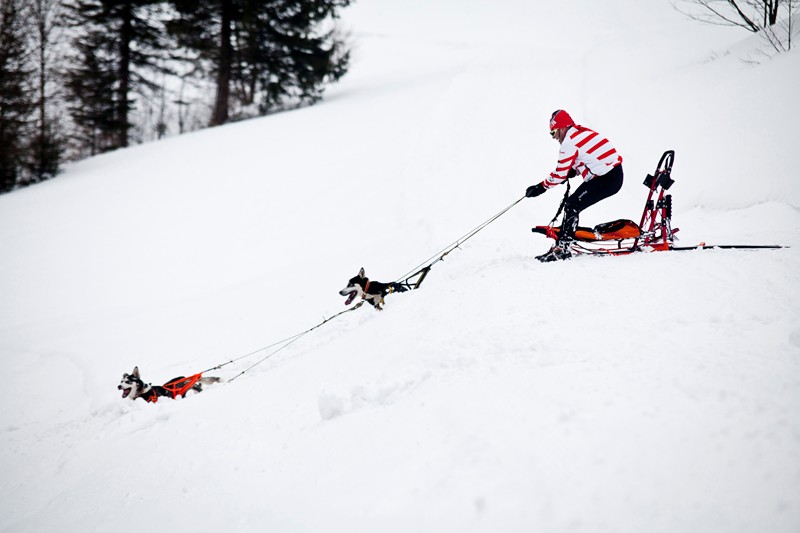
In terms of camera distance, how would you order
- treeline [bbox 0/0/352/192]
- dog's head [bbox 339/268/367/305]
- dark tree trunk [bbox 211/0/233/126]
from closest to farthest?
dog's head [bbox 339/268/367/305], treeline [bbox 0/0/352/192], dark tree trunk [bbox 211/0/233/126]

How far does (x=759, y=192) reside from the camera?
21.6ft

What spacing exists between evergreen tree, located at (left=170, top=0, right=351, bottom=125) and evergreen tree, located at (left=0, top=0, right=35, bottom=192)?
5851 millimetres

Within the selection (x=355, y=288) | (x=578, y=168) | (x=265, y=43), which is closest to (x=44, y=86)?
(x=265, y=43)

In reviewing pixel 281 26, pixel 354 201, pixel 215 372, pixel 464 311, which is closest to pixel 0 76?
pixel 281 26

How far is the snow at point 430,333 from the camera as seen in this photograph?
2244mm

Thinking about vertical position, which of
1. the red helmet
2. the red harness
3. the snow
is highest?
the red helmet

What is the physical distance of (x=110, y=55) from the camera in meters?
19.7

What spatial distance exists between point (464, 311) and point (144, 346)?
591 centimetres

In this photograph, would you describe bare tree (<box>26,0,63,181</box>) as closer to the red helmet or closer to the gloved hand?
the gloved hand

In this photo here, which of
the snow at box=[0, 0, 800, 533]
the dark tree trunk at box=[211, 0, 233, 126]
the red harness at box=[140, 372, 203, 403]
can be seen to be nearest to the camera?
the snow at box=[0, 0, 800, 533]

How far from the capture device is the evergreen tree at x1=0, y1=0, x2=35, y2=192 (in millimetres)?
15945

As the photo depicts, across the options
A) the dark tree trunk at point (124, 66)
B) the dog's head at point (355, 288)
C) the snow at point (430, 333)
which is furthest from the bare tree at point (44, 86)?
the dog's head at point (355, 288)

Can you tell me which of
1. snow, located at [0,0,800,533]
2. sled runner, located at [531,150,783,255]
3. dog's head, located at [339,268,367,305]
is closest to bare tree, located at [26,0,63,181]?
snow, located at [0,0,800,533]

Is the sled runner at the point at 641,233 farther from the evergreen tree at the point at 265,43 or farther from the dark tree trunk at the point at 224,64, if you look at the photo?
the dark tree trunk at the point at 224,64
